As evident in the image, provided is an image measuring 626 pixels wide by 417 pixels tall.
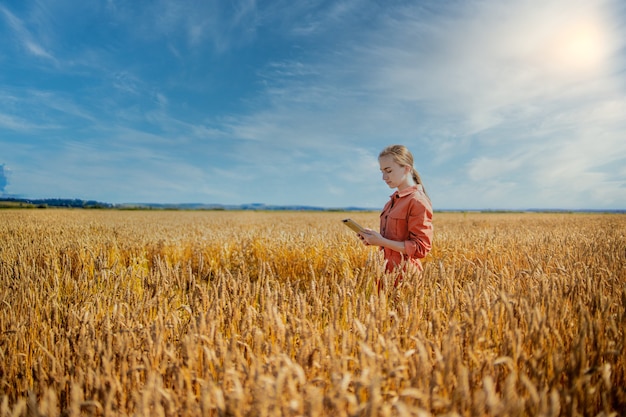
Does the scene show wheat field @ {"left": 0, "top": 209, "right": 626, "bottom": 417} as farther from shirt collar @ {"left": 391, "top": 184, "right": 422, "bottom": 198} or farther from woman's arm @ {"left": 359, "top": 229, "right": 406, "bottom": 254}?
shirt collar @ {"left": 391, "top": 184, "right": 422, "bottom": 198}

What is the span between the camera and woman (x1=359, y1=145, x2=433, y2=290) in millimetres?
3500

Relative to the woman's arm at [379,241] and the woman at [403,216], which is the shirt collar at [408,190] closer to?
the woman at [403,216]

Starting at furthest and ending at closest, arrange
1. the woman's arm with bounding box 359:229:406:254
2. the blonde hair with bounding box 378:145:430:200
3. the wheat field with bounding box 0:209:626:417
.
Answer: the blonde hair with bounding box 378:145:430:200 < the woman's arm with bounding box 359:229:406:254 < the wheat field with bounding box 0:209:626:417

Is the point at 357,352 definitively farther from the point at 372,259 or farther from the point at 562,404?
the point at 372,259

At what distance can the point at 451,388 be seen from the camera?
1.68 m

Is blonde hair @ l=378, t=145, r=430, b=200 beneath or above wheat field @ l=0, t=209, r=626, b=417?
above

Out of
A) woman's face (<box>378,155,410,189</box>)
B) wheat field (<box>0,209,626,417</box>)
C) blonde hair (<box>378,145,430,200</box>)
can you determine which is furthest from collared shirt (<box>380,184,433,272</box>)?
wheat field (<box>0,209,626,417</box>)

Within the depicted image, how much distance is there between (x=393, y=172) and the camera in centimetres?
362

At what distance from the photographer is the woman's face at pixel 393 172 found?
3.62 meters

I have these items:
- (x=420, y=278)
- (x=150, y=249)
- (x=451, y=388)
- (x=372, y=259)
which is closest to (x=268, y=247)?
(x=150, y=249)

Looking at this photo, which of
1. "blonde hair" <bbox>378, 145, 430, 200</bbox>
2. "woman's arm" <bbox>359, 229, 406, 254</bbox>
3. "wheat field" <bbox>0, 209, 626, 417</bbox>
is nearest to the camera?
"wheat field" <bbox>0, 209, 626, 417</bbox>

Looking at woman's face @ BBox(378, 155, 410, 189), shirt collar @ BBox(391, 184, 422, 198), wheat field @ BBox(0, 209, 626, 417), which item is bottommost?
wheat field @ BBox(0, 209, 626, 417)

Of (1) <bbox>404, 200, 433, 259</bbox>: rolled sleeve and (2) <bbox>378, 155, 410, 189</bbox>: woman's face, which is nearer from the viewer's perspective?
(1) <bbox>404, 200, 433, 259</bbox>: rolled sleeve

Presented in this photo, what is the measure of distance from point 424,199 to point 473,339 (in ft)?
6.20
